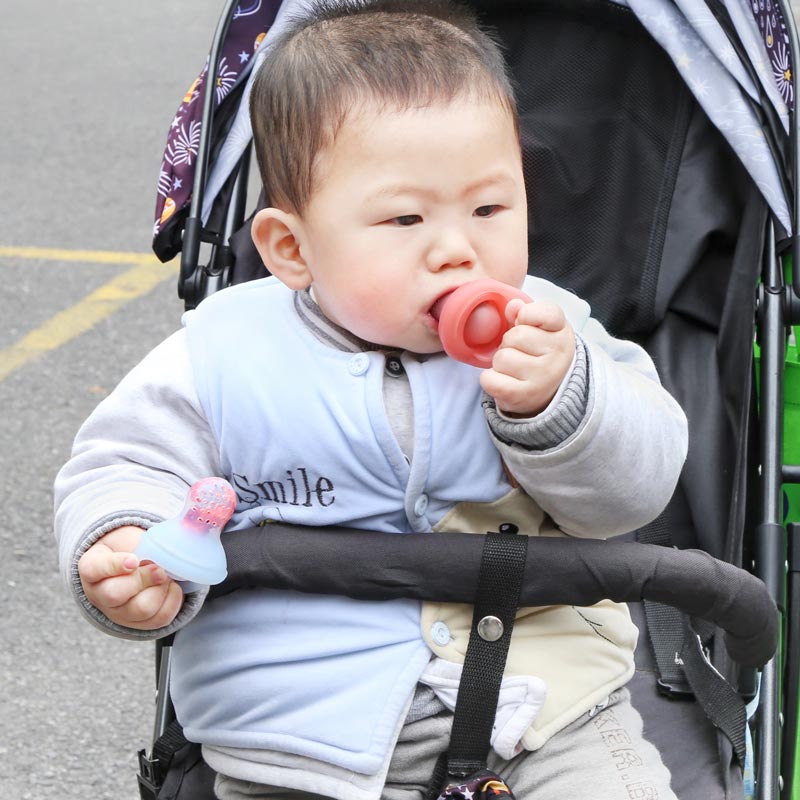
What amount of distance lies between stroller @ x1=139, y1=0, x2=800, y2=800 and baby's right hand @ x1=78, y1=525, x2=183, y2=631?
107 mm

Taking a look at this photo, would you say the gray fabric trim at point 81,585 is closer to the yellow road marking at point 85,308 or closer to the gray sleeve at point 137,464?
the gray sleeve at point 137,464

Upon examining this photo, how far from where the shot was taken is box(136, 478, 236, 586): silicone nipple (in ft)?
4.78

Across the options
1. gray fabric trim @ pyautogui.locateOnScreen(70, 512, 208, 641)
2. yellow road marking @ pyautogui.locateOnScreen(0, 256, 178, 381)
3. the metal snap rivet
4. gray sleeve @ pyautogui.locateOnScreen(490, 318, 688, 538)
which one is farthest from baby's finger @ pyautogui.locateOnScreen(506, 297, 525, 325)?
yellow road marking @ pyautogui.locateOnScreen(0, 256, 178, 381)

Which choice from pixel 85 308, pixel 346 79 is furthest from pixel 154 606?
pixel 85 308

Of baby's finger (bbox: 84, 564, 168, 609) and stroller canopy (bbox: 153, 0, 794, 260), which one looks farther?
stroller canopy (bbox: 153, 0, 794, 260)

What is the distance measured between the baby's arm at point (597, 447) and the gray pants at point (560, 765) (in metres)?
0.25

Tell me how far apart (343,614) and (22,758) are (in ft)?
4.51

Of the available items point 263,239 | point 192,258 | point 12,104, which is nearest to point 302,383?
point 263,239

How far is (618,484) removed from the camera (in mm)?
1630

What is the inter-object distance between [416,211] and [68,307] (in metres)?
3.51

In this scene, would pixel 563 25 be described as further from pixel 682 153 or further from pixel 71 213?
pixel 71 213

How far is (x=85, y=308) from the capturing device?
4918mm

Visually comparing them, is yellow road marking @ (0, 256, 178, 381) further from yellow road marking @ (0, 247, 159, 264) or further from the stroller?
the stroller

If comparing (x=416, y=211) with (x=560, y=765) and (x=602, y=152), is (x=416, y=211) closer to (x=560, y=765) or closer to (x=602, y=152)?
(x=560, y=765)
